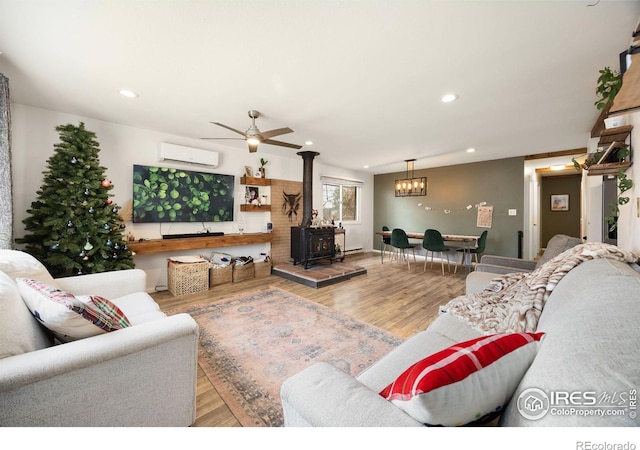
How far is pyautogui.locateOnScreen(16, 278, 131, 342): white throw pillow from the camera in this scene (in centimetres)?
104

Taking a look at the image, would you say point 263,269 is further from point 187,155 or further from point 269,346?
point 269,346

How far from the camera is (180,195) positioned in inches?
153

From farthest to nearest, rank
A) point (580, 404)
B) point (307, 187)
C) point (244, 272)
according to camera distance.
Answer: point (307, 187), point (244, 272), point (580, 404)

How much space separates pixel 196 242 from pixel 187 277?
21.7 inches

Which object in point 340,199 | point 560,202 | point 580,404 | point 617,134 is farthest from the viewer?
point 560,202

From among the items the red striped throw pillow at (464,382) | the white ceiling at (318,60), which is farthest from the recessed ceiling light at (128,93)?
the red striped throw pillow at (464,382)

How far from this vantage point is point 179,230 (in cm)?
396

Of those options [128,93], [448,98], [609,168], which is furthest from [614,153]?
[128,93]

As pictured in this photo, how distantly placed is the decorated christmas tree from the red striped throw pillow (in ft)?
11.0

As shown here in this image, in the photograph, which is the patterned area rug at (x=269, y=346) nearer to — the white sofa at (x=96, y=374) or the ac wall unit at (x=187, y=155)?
the white sofa at (x=96, y=374)

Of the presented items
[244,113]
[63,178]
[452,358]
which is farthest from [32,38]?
[452,358]

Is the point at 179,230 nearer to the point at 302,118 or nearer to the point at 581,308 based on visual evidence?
the point at 302,118

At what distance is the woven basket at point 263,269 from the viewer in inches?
177

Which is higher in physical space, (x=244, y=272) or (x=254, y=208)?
(x=254, y=208)
